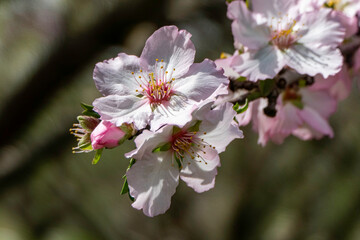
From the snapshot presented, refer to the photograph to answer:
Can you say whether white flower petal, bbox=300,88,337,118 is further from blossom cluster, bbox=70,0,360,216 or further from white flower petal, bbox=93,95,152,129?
white flower petal, bbox=93,95,152,129

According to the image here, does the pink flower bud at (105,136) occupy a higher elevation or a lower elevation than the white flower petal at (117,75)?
lower

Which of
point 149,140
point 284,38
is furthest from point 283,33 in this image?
point 149,140

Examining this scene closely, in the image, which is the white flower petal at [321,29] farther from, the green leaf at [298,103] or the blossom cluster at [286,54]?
the green leaf at [298,103]

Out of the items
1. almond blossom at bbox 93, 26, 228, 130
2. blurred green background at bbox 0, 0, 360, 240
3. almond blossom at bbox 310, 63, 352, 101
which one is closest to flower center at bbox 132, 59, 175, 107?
almond blossom at bbox 93, 26, 228, 130

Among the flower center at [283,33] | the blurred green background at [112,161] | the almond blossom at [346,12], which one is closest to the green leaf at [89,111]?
the flower center at [283,33]

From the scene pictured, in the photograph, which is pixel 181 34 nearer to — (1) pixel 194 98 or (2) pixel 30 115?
(1) pixel 194 98

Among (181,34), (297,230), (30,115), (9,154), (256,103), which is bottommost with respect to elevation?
(297,230)

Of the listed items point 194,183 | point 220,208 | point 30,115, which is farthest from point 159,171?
point 220,208
